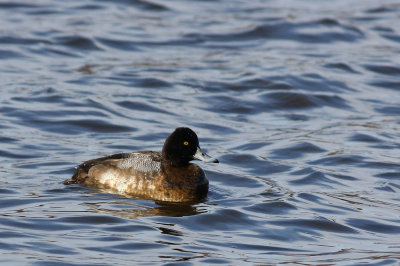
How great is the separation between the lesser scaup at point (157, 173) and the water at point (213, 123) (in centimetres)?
21

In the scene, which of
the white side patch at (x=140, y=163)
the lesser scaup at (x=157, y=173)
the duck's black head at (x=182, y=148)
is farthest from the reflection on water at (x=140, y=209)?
the duck's black head at (x=182, y=148)

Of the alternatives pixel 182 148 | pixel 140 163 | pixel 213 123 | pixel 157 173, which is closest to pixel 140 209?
pixel 157 173

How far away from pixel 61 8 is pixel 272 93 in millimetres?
8559

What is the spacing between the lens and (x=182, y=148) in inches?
442

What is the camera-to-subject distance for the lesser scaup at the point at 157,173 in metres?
11.0

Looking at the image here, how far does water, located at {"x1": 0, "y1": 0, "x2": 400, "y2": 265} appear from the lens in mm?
9297

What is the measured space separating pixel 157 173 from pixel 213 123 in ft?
14.6

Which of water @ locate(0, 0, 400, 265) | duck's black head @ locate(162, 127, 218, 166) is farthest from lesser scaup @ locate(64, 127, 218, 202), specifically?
water @ locate(0, 0, 400, 265)

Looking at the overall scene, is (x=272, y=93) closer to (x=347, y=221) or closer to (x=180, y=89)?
(x=180, y=89)

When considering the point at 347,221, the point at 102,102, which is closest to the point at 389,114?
the point at 102,102

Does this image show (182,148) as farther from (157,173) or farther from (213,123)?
(213,123)

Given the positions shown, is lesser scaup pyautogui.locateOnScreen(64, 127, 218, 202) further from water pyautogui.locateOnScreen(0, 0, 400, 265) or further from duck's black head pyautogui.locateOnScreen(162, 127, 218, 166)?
water pyautogui.locateOnScreen(0, 0, 400, 265)

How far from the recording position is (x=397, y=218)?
1044cm

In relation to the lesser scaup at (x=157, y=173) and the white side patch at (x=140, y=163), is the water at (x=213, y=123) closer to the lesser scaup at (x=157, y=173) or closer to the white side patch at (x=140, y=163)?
the lesser scaup at (x=157, y=173)
